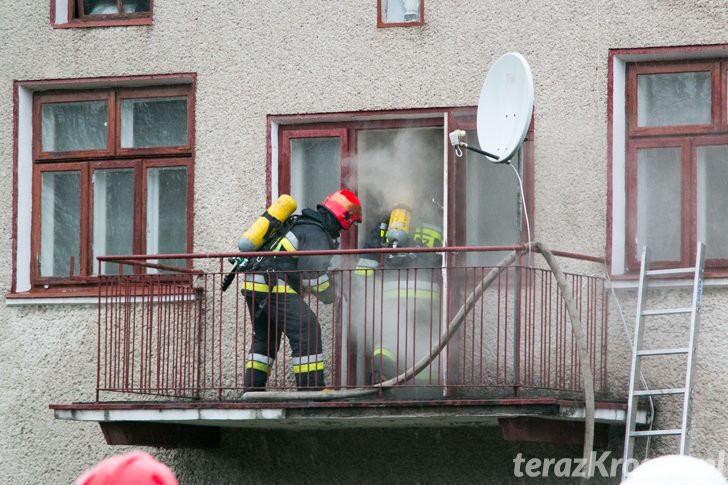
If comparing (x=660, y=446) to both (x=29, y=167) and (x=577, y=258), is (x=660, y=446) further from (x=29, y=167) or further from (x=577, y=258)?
(x=29, y=167)

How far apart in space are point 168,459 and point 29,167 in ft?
8.62

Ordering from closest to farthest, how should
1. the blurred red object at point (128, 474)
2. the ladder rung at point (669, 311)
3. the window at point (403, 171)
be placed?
the blurred red object at point (128, 474) < the ladder rung at point (669, 311) < the window at point (403, 171)

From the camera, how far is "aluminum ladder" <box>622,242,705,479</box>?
847 centimetres

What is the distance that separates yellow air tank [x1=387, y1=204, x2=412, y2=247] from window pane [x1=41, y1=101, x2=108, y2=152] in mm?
2597

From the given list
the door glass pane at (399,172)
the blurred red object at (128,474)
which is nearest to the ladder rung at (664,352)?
the door glass pane at (399,172)

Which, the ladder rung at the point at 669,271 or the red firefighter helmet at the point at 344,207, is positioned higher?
the red firefighter helmet at the point at 344,207

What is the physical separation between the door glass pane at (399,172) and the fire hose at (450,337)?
125cm

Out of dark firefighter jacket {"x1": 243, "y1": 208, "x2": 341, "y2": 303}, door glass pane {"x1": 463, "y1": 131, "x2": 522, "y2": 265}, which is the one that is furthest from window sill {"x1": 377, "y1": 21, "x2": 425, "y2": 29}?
dark firefighter jacket {"x1": 243, "y1": 208, "x2": 341, "y2": 303}

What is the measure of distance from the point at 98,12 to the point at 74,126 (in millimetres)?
941

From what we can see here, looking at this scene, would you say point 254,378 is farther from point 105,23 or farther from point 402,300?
point 105,23

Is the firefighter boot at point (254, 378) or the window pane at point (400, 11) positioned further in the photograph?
the window pane at point (400, 11)

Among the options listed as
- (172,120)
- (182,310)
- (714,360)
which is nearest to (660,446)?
(714,360)

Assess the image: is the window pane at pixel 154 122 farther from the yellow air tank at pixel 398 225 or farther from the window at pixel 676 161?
the window at pixel 676 161

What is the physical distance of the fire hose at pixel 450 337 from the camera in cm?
830
